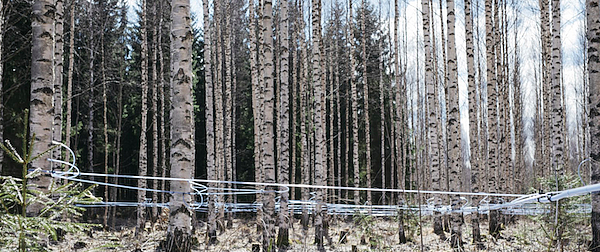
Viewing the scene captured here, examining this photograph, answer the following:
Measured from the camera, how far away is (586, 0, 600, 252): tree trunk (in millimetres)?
6148

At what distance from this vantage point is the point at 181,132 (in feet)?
16.0

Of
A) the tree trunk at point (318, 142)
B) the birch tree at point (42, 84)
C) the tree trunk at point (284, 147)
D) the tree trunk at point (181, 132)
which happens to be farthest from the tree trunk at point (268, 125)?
the birch tree at point (42, 84)

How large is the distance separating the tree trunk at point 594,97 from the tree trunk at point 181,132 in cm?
569

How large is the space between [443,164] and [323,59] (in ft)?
23.0

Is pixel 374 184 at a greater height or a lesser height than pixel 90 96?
lesser

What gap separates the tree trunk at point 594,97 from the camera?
6148 mm

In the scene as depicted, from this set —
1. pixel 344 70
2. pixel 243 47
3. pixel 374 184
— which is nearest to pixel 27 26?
pixel 243 47

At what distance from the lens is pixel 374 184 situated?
24.8 metres

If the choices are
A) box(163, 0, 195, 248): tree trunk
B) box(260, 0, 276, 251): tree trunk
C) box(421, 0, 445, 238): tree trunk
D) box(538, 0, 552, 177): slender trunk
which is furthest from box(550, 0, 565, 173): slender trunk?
box(163, 0, 195, 248): tree trunk

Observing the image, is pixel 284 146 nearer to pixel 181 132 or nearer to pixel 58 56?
pixel 181 132

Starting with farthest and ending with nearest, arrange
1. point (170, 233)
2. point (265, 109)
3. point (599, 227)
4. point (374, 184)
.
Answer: point (374, 184)
point (265, 109)
point (599, 227)
point (170, 233)

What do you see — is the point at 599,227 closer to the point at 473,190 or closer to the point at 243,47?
the point at 473,190

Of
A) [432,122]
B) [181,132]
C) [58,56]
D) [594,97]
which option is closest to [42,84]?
[181,132]

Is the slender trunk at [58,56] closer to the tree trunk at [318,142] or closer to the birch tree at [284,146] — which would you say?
the birch tree at [284,146]
